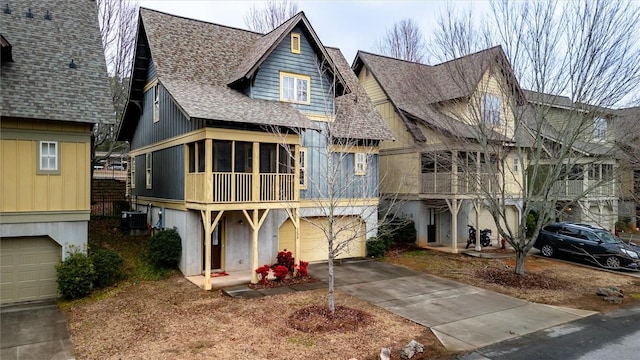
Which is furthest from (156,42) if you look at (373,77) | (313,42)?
(373,77)

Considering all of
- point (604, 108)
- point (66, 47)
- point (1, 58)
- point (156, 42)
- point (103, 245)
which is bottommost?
point (103, 245)

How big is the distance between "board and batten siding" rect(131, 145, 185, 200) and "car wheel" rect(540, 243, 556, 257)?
56.2ft

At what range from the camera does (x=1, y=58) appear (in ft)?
39.3

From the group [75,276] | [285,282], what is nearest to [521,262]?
[285,282]

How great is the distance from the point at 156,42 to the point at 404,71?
13421mm

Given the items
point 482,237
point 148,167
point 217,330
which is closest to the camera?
point 217,330

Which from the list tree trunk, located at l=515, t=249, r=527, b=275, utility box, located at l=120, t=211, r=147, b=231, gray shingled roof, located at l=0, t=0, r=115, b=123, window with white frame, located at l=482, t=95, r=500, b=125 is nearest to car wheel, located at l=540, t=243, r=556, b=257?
tree trunk, located at l=515, t=249, r=527, b=275

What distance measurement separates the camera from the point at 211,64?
667 inches

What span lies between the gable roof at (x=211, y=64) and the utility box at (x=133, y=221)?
5.61 meters

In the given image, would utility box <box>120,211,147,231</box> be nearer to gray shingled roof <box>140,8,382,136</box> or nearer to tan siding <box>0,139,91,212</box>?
tan siding <box>0,139,91,212</box>

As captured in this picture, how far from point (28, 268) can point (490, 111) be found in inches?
630

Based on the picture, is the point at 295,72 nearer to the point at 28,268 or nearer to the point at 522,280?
the point at 28,268

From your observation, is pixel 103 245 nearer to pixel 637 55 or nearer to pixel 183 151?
pixel 183 151

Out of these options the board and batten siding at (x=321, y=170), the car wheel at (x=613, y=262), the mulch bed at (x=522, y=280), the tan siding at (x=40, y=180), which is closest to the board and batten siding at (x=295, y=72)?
the board and batten siding at (x=321, y=170)
